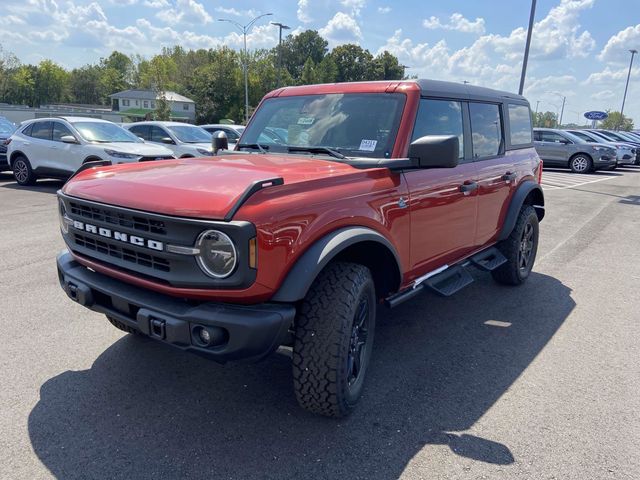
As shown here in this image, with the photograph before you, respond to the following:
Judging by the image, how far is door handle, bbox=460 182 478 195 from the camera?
4102 millimetres

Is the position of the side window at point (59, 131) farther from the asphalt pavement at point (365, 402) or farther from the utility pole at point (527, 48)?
the utility pole at point (527, 48)

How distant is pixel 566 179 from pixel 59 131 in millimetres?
16166

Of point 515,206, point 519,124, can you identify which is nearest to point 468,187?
point 515,206

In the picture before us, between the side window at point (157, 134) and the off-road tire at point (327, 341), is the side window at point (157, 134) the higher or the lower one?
the higher one

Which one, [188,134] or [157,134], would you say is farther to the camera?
[188,134]

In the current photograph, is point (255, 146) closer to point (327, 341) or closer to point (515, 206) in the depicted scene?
point (327, 341)

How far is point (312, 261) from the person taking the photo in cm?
262

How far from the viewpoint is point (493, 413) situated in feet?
10.2

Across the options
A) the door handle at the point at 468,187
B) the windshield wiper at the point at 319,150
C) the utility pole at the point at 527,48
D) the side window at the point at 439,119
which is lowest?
the door handle at the point at 468,187

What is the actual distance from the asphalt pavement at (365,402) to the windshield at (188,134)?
8.69 meters

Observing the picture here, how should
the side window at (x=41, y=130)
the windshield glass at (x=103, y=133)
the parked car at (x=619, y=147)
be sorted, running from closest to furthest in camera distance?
the windshield glass at (x=103, y=133)
the side window at (x=41, y=130)
the parked car at (x=619, y=147)

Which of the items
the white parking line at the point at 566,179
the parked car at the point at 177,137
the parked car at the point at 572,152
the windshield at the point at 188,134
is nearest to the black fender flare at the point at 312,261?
the parked car at the point at 177,137

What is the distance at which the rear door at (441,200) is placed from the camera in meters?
3.59

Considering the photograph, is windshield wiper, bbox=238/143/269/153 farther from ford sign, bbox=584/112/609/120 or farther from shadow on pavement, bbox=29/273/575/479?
ford sign, bbox=584/112/609/120
